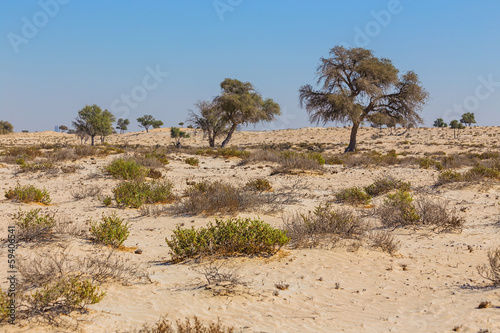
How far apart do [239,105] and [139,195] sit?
3088 cm

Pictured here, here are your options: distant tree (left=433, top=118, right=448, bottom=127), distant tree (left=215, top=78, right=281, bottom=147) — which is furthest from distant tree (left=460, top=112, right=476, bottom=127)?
distant tree (left=215, top=78, right=281, bottom=147)

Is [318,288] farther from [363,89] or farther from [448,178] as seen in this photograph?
[363,89]

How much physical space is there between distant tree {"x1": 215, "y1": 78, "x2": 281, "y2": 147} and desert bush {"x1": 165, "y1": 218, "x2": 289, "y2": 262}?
34916 millimetres

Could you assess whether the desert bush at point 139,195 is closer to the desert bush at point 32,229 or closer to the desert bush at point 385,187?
the desert bush at point 32,229

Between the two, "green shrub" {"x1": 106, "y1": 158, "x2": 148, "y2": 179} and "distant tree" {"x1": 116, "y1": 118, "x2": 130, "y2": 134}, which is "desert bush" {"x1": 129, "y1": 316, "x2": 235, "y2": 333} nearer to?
"green shrub" {"x1": 106, "y1": 158, "x2": 148, "y2": 179}

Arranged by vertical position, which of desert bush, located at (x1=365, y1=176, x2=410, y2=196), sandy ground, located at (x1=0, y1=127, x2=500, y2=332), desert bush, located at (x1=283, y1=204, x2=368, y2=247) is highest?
desert bush, located at (x1=365, y1=176, x2=410, y2=196)

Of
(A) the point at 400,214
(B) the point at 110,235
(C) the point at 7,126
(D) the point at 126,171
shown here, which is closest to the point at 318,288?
(B) the point at 110,235

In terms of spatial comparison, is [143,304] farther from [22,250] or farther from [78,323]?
[22,250]

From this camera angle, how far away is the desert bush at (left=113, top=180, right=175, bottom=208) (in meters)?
11.0

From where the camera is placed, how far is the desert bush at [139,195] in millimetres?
10977

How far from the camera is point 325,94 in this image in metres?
35.1

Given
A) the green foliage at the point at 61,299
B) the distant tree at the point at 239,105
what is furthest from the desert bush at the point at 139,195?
the distant tree at the point at 239,105

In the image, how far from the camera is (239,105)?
4122 cm

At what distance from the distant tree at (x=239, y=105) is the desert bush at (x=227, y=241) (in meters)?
34.9
